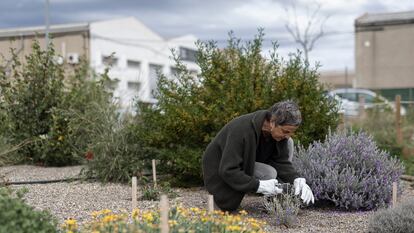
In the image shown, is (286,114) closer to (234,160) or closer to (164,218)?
(234,160)

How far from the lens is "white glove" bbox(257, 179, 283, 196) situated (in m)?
5.02

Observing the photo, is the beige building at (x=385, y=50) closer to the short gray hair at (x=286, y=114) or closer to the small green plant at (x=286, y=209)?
the small green plant at (x=286, y=209)

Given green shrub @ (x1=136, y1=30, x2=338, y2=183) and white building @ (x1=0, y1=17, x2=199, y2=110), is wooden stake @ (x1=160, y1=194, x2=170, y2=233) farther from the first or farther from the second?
white building @ (x1=0, y1=17, x2=199, y2=110)

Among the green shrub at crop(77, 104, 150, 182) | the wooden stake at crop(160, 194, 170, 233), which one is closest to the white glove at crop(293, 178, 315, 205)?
the wooden stake at crop(160, 194, 170, 233)

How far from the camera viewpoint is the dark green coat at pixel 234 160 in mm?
4984

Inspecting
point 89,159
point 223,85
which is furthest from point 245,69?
point 89,159

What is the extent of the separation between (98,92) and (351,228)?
5315 mm

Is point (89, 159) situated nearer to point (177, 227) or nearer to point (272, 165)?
point (272, 165)

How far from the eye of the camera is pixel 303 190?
17.1ft

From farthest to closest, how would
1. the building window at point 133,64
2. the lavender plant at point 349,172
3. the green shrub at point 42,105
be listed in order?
the building window at point 133,64
the green shrub at point 42,105
the lavender plant at point 349,172

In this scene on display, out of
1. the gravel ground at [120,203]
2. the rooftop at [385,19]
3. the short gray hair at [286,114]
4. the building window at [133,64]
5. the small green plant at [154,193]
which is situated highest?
the rooftop at [385,19]

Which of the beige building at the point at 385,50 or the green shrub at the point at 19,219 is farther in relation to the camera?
the beige building at the point at 385,50

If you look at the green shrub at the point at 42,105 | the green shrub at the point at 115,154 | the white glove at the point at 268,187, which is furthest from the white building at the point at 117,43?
the white glove at the point at 268,187

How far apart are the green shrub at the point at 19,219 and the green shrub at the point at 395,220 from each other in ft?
7.66
